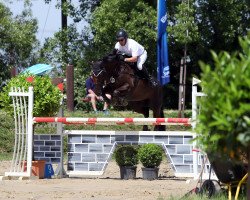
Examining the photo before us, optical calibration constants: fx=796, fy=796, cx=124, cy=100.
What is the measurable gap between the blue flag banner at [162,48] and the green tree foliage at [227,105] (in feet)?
48.6

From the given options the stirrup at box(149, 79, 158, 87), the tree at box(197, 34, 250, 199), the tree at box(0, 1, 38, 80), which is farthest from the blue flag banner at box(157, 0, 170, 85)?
the tree at box(197, 34, 250, 199)

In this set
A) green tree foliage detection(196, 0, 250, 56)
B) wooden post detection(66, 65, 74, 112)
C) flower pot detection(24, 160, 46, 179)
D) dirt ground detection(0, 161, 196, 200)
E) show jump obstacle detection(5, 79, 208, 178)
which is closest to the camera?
dirt ground detection(0, 161, 196, 200)

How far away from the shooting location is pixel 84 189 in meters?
10.4

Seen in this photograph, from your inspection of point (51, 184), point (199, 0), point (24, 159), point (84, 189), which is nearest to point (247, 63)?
point (84, 189)

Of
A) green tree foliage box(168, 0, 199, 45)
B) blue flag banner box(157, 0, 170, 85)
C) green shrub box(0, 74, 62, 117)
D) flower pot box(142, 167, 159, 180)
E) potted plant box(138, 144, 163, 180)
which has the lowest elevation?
flower pot box(142, 167, 159, 180)

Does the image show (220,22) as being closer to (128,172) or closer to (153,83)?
(153,83)

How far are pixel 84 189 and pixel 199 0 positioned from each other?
714 inches

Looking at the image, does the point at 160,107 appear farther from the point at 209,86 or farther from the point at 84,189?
the point at 209,86

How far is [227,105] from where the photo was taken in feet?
14.8

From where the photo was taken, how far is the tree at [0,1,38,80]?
1171 inches

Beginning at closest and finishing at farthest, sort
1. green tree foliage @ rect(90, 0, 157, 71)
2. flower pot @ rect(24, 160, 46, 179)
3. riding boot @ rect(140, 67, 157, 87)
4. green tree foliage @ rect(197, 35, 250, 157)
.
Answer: green tree foliage @ rect(197, 35, 250, 157) → flower pot @ rect(24, 160, 46, 179) → riding boot @ rect(140, 67, 157, 87) → green tree foliage @ rect(90, 0, 157, 71)

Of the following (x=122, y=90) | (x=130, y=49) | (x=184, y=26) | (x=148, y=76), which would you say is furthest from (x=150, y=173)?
(x=184, y=26)

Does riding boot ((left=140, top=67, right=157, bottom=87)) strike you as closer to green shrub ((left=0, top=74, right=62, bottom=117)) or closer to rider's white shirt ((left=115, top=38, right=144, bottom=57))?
rider's white shirt ((left=115, top=38, right=144, bottom=57))

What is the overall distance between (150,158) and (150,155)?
0.20ft
